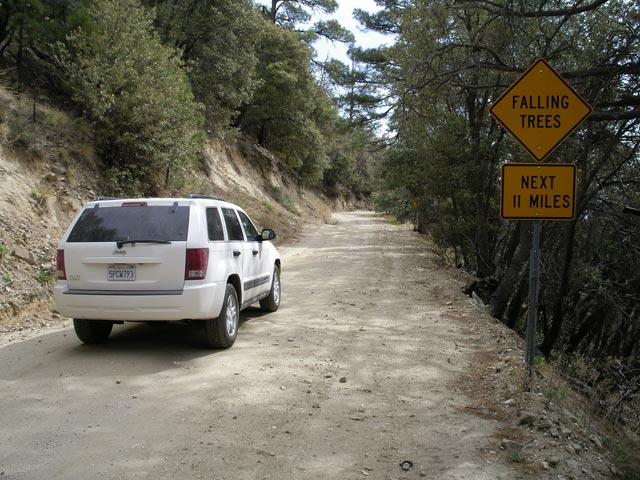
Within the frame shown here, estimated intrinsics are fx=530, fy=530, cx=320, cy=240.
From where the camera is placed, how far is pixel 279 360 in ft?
20.7

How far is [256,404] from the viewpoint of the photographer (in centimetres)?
492

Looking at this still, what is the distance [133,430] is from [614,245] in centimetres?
1154

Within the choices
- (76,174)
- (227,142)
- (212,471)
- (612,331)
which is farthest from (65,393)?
(227,142)

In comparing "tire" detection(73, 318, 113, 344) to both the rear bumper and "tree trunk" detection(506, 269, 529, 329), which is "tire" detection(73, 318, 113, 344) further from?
"tree trunk" detection(506, 269, 529, 329)

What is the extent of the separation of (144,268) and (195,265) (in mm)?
591

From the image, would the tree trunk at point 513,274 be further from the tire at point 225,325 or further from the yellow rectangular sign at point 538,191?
the tire at point 225,325

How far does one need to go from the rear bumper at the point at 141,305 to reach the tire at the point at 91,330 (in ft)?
1.37

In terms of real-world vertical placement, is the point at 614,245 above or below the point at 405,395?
above

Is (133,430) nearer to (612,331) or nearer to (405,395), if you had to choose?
(405,395)

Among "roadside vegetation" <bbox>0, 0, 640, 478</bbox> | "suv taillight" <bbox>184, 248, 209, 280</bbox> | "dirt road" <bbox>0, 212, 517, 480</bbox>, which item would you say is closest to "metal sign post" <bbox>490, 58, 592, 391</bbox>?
"dirt road" <bbox>0, 212, 517, 480</bbox>

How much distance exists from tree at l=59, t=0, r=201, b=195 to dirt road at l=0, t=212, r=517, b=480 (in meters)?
6.66

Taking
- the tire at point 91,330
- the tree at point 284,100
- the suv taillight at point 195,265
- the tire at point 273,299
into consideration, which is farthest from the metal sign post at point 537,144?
the tree at point 284,100

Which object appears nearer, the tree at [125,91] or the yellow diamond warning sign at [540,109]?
the yellow diamond warning sign at [540,109]

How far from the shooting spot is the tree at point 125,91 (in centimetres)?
1267
